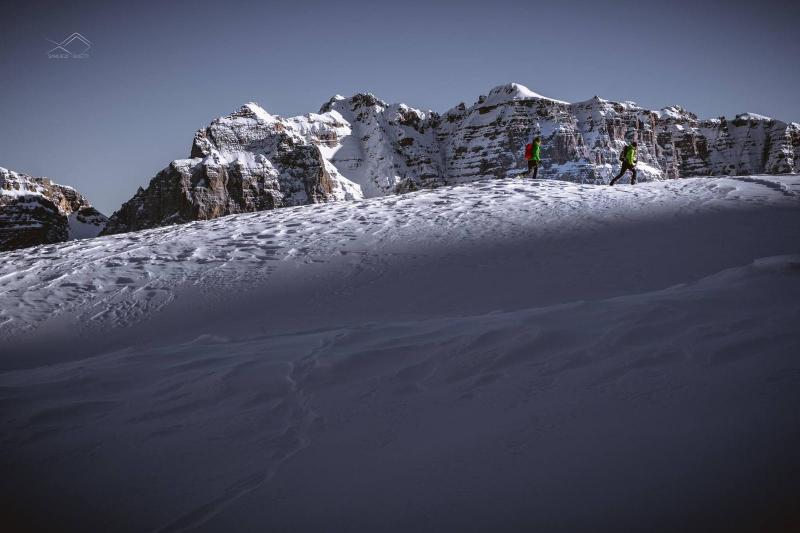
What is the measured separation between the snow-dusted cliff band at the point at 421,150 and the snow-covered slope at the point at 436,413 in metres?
89.1

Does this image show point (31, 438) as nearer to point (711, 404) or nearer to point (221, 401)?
point (221, 401)

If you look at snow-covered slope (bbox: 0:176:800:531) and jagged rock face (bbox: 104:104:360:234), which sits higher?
jagged rock face (bbox: 104:104:360:234)

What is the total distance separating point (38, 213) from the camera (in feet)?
273

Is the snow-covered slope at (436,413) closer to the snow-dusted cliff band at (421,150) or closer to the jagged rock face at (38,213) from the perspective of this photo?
the snow-dusted cliff band at (421,150)

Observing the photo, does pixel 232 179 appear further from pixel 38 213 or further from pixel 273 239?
pixel 273 239

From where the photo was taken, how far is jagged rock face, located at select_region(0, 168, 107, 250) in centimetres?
7956

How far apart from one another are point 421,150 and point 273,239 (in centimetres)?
13483

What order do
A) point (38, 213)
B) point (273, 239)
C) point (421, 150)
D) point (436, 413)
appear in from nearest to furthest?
point (436, 413) < point (273, 239) < point (38, 213) < point (421, 150)

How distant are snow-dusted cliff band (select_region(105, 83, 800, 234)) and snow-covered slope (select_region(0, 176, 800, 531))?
292ft

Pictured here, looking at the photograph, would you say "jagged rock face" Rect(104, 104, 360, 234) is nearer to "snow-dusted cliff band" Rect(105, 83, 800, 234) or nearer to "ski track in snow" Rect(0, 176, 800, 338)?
"snow-dusted cliff band" Rect(105, 83, 800, 234)

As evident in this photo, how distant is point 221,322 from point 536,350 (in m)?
3.75

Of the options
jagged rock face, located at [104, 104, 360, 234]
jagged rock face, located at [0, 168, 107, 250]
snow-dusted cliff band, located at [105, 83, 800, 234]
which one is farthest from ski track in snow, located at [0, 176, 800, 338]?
jagged rock face, located at [0, 168, 107, 250]

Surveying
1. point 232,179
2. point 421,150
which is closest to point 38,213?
point 232,179

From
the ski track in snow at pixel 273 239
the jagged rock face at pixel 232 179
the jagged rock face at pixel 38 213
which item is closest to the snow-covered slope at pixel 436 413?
the ski track in snow at pixel 273 239
